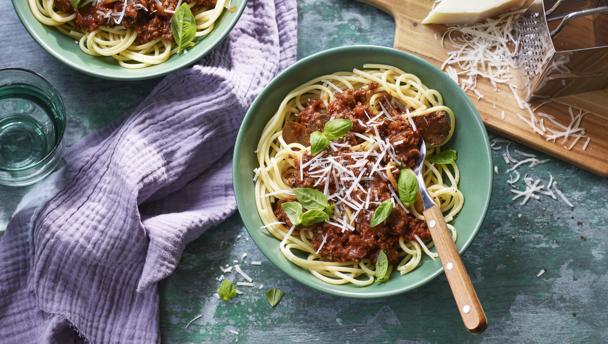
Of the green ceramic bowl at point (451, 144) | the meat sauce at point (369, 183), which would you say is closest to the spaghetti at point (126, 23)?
the green ceramic bowl at point (451, 144)

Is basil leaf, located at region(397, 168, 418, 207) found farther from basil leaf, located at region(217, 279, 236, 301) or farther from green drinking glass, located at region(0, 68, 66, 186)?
Answer: green drinking glass, located at region(0, 68, 66, 186)

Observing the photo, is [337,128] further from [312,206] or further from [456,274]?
[456,274]

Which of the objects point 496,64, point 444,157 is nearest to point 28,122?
point 444,157

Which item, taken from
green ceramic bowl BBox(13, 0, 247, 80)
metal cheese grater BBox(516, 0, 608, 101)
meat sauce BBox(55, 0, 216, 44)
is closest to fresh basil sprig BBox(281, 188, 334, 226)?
green ceramic bowl BBox(13, 0, 247, 80)

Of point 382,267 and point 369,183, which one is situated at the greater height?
point 369,183

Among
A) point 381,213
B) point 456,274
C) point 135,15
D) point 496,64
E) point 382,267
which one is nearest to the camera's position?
point 456,274

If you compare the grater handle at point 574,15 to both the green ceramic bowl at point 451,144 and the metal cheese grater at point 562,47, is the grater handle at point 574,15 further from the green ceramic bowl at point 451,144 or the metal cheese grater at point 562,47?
the green ceramic bowl at point 451,144

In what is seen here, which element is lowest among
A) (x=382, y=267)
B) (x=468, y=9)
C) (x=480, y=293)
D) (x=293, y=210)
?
(x=480, y=293)
